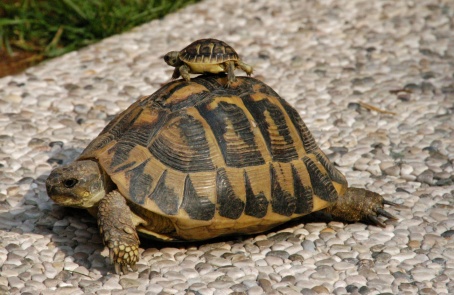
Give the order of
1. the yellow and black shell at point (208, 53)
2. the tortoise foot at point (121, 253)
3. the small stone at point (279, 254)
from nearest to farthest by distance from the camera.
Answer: the tortoise foot at point (121, 253)
the small stone at point (279, 254)
the yellow and black shell at point (208, 53)

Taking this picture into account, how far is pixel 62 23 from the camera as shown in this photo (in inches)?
257

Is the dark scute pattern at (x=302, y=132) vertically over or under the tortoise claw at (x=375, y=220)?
over

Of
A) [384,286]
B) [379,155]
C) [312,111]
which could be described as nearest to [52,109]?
[312,111]

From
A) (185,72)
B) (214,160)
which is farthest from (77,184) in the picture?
(185,72)

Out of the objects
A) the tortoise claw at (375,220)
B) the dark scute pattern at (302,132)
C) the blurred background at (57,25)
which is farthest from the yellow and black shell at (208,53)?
the blurred background at (57,25)

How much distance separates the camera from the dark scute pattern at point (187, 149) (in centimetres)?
351

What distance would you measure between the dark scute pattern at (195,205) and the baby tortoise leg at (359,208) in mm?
841

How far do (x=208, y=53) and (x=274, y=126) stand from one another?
0.52 metres

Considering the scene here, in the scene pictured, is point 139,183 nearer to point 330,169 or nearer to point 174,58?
point 174,58

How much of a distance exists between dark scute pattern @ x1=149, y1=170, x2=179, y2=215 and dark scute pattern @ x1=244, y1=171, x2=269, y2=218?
0.38 metres

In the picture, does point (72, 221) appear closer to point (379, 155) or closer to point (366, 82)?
point (379, 155)

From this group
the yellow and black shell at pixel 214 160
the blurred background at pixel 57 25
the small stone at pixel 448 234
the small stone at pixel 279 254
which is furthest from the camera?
the blurred background at pixel 57 25

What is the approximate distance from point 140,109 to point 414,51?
335 cm

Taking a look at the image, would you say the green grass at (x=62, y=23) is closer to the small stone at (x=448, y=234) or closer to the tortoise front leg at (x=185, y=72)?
the tortoise front leg at (x=185, y=72)
